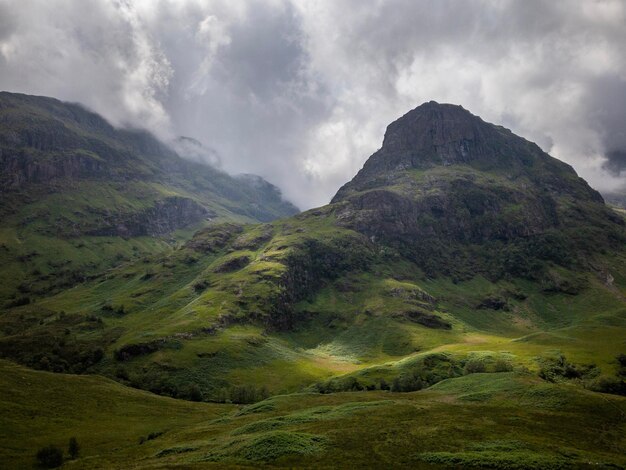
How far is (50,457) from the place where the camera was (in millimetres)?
67812

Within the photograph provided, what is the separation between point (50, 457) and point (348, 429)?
50205 mm

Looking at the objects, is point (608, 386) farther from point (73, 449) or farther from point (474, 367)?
point (73, 449)

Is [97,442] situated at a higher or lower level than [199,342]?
lower

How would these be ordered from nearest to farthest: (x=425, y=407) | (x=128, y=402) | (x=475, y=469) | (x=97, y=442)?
(x=475, y=469) < (x=425, y=407) < (x=97, y=442) < (x=128, y=402)

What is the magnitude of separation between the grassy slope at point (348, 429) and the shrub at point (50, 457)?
176 centimetres

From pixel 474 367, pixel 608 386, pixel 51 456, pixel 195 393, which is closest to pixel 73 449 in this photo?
pixel 51 456

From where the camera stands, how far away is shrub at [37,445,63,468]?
66938mm

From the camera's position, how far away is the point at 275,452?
51156 millimetres

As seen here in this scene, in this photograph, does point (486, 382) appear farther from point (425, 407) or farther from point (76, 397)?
point (76, 397)

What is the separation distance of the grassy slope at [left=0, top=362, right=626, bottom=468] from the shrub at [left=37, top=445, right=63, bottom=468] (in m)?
1.76

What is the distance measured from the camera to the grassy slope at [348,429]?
4962 centimetres

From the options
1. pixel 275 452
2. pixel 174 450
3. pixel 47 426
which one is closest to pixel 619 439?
pixel 275 452

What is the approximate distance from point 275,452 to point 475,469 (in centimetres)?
2359

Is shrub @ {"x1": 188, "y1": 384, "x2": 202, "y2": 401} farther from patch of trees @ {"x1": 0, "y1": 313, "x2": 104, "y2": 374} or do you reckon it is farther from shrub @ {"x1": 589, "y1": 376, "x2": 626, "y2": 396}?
shrub @ {"x1": 589, "y1": 376, "x2": 626, "y2": 396}
